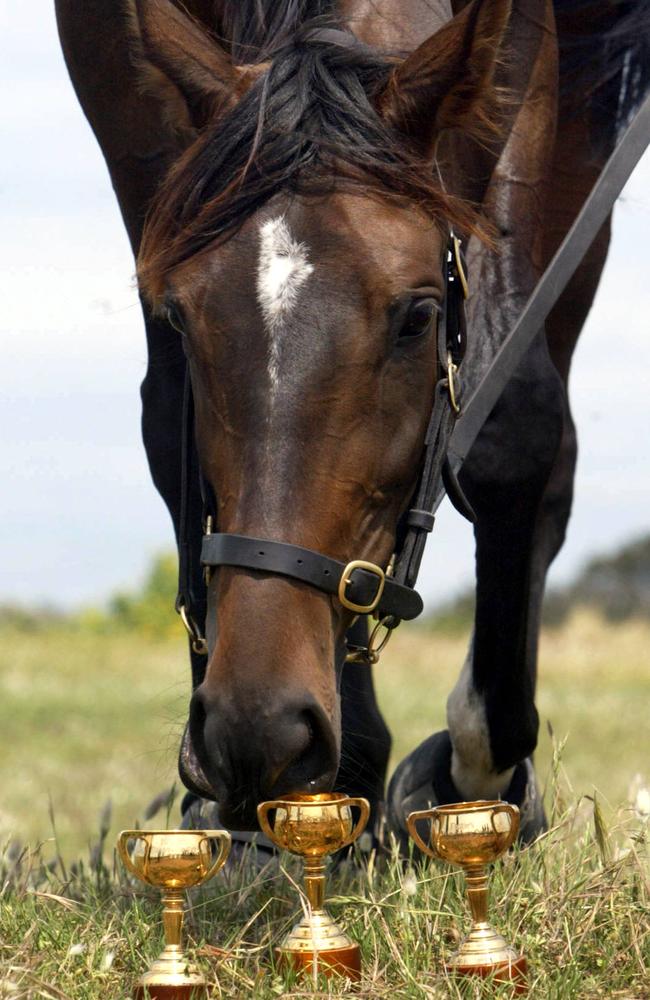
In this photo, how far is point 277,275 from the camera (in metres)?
2.96

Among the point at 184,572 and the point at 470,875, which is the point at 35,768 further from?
the point at 470,875

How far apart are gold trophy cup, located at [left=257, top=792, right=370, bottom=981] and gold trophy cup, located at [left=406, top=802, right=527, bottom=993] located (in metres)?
0.15

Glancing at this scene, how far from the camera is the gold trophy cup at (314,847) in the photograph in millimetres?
2723

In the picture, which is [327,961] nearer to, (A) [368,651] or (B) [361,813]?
(B) [361,813]

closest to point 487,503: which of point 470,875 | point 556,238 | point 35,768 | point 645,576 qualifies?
point 556,238

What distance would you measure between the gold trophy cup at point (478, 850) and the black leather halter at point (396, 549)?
443 millimetres

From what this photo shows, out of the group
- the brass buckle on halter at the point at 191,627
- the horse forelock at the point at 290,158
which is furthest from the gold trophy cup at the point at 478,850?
the horse forelock at the point at 290,158

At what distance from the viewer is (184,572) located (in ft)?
11.8

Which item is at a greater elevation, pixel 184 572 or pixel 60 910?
pixel 184 572

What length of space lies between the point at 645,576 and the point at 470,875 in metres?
43.3

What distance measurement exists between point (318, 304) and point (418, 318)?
0.90 ft

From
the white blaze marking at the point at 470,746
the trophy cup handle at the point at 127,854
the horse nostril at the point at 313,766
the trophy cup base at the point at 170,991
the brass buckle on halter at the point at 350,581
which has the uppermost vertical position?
the brass buckle on halter at the point at 350,581

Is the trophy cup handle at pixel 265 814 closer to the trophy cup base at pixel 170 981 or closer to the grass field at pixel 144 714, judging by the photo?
the trophy cup base at pixel 170 981

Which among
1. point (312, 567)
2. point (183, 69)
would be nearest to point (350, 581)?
point (312, 567)
